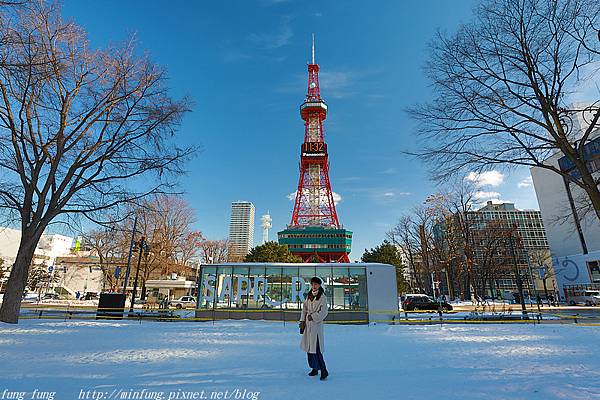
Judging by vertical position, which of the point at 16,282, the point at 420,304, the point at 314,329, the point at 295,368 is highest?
the point at 16,282

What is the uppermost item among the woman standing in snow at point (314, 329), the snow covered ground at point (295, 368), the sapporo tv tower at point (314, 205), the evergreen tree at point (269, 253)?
the sapporo tv tower at point (314, 205)

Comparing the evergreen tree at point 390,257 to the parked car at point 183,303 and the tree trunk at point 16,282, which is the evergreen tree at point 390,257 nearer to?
the parked car at point 183,303

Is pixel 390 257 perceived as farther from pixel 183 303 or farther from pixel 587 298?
pixel 183 303

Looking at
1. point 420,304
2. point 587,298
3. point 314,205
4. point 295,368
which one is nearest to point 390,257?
point 420,304

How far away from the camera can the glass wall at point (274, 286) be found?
14.7 m

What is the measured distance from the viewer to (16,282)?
9.88m

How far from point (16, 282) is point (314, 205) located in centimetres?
5383

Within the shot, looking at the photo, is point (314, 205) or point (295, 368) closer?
point (295, 368)

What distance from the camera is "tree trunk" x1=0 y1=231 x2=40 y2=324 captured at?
32.1ft

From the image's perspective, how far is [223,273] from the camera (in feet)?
50.5

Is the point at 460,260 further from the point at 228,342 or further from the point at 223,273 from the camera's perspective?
the point at 228,342

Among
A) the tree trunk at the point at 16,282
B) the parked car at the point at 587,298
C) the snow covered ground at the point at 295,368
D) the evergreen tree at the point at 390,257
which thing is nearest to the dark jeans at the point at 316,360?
the snow covered ground at the point at 295,368

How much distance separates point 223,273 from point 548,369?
43.3 feet

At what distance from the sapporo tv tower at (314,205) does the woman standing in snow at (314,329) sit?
55.0 meters
